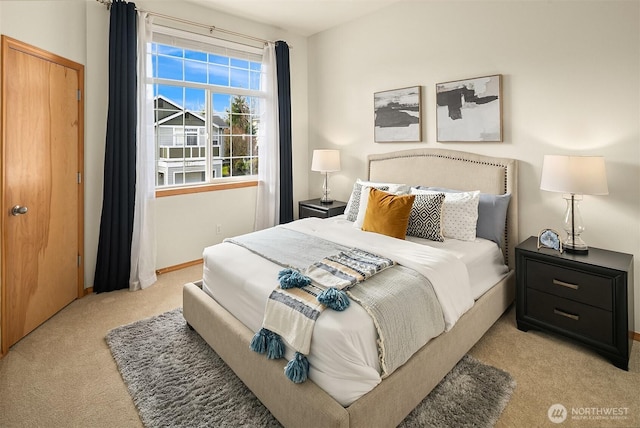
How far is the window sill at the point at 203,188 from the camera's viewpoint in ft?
12.1

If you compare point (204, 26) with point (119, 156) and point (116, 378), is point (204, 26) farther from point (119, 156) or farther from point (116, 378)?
point (116, 378)

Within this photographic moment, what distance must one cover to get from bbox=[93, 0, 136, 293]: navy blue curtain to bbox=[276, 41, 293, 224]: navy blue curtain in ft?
5.52

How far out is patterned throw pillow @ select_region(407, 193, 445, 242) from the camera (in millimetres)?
2721

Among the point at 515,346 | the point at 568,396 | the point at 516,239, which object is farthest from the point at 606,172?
the point at 568,396

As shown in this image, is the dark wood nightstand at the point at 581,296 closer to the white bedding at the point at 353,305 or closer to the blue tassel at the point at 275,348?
the white bedding at the point at 353,305

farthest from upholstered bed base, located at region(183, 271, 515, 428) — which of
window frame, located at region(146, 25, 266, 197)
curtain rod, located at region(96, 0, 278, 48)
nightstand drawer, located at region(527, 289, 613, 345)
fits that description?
curtain rod, located at region(96, 0, 278, 48)

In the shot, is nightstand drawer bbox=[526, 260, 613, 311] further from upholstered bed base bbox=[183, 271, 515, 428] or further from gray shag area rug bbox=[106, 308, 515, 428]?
gray shag area rug bbox=[106, 308, 515, 428]

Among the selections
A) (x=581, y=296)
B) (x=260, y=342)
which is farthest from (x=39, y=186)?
(x=581, y=296)

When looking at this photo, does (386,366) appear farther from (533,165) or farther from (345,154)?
(345,154)

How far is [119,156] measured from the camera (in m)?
3.21

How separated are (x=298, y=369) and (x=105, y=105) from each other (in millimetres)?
2997

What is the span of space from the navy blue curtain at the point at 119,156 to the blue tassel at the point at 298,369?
2481 mm

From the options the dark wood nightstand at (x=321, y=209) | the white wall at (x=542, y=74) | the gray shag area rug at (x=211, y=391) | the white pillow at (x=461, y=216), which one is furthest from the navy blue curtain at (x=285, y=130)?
the gray shag area rug at (x=211, y=391)

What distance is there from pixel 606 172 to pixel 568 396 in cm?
157
